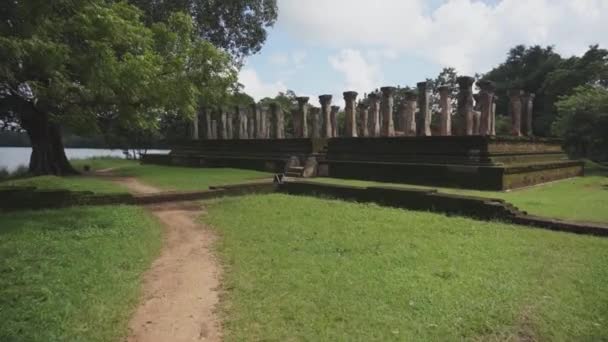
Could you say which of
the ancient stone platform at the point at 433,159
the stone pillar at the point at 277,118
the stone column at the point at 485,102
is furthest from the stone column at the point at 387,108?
the stone pillar at the point at 277,118

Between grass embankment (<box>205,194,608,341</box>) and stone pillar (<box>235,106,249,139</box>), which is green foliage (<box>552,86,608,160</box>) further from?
stone pillar (<box>235,106,249,139</box>)

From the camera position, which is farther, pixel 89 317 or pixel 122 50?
pixel 122 50

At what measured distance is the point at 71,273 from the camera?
495 cm

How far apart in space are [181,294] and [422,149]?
10.3 metres

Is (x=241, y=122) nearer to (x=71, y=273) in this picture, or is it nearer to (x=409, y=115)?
(x=409, y=115)

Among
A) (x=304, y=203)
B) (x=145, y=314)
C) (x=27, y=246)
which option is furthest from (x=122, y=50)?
(x=145, y=314)

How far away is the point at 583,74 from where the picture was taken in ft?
97.1

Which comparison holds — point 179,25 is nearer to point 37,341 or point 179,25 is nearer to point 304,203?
point 304,203

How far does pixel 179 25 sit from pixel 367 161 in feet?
23.2

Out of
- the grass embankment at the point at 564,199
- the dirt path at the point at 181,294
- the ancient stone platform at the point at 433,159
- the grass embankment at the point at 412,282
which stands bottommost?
the dirt path at the point at 181,294

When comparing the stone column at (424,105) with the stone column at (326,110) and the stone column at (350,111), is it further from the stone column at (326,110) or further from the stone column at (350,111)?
the stone column at (326,110)

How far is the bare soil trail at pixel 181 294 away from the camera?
12.4 ft

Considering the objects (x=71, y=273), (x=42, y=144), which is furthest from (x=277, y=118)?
(x=71, y=273)

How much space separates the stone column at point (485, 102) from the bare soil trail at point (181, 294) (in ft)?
33.5
